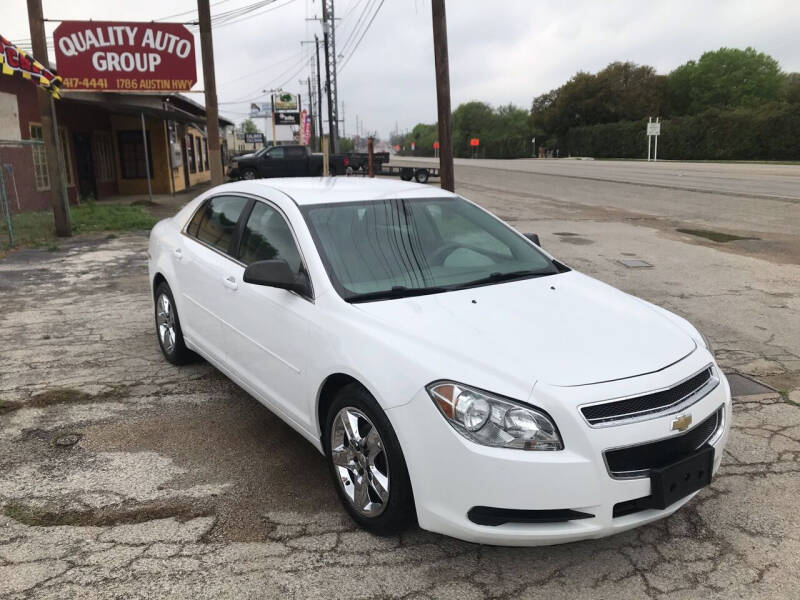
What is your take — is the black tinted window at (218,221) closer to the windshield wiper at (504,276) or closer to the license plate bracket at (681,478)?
the windshield wiper at (504,276)

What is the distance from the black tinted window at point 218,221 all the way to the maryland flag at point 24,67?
6960 millimetres

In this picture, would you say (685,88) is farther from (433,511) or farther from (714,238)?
(433,511)

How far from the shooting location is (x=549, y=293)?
138 inches

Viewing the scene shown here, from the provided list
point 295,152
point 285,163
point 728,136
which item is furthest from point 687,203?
point 728,136

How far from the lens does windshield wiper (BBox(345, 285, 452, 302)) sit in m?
3.26

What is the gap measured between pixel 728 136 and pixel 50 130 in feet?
175

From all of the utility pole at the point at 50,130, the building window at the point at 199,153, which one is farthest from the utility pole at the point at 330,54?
the utility pole at the point at 50,130

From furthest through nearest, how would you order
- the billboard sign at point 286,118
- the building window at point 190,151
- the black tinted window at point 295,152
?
the billboard sign at point 286,118 → the black tinted window at point 295,152 → the building window at point 190,151

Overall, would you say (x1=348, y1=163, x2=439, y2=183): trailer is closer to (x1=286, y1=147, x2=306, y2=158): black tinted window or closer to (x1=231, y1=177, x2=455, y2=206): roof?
Answer: (x1=286, y1=147, x2=306, y2=158): black tinted window

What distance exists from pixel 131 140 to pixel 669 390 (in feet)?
83.8

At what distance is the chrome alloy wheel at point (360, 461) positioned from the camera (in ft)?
9.57

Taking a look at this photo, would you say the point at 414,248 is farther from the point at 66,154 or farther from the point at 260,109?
the point at 260,109

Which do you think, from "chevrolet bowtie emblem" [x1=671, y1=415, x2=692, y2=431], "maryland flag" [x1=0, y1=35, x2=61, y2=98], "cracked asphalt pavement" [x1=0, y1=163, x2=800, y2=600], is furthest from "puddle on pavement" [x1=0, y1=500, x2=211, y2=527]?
"maryland flag" [x1=0, y1=35, x2=61, y2=98]

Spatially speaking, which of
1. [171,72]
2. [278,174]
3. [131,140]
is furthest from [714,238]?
[278,174]
